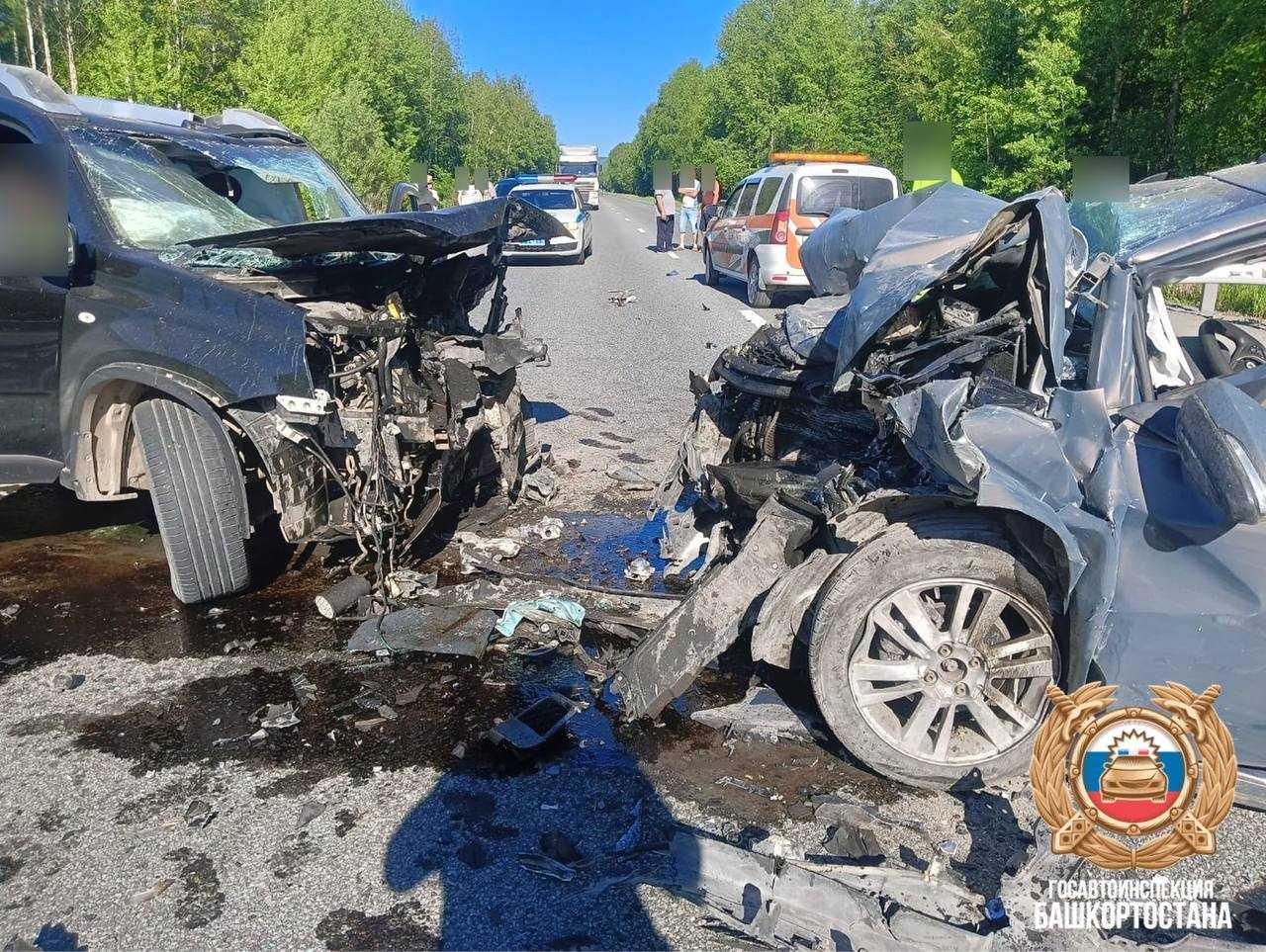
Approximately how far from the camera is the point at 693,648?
330 centimetres

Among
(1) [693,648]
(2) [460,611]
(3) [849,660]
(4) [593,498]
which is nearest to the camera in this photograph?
(3) [849,660]

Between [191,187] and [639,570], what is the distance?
3.24 metres

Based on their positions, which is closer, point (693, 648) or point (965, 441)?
point (965, 441)

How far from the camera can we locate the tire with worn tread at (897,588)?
2930 mm

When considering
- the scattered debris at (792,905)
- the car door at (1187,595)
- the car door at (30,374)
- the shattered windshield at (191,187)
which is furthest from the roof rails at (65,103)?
the car door at (1187,595)

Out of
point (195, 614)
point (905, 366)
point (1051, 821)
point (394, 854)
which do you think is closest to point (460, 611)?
point (195, 614)

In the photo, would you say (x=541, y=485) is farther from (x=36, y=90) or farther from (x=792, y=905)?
(x=792, y=905)

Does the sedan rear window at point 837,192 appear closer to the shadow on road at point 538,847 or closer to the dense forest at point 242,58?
the shadow on road at point 538,847

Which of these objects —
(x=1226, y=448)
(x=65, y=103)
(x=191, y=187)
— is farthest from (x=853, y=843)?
(x=65, y=103)

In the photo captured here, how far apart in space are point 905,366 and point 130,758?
10.6 ft

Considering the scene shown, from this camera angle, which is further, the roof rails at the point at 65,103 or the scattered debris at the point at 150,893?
the roof rails at the point at 65,103

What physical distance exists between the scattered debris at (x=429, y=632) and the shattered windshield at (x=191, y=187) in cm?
207

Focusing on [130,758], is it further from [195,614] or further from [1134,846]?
[1134,846]

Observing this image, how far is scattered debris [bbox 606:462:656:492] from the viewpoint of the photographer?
20.2 ft
